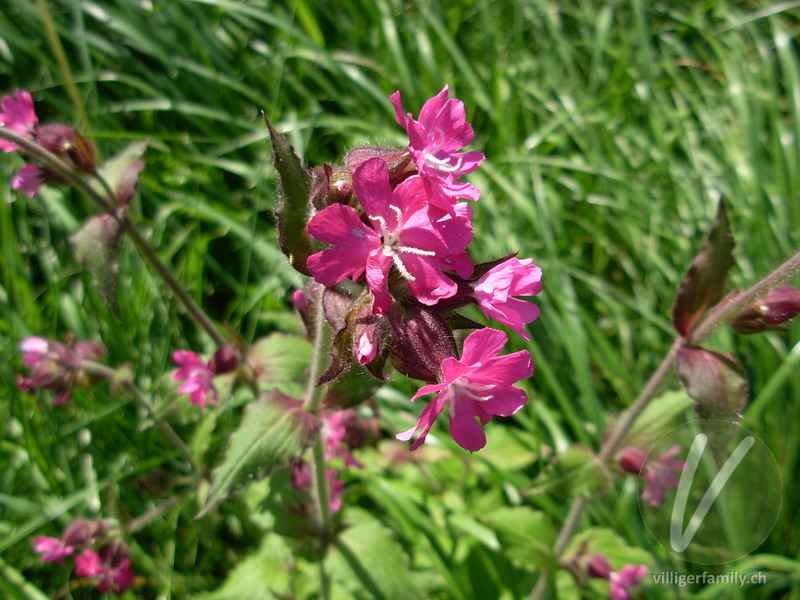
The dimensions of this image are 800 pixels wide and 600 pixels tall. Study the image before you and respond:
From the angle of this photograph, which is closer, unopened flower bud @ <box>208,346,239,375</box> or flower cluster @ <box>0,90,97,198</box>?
flower cluster @ <box>0,90,97,198</box>

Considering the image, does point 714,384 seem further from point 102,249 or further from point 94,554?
point 94,554

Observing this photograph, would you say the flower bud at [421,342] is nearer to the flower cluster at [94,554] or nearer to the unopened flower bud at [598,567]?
the unopened flower bud at [598,567]

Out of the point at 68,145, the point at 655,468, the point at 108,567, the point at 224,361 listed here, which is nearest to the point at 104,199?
the point at 68,145

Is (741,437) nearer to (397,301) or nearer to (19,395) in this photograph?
(397,301)

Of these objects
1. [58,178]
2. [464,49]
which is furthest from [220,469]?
[464,49]

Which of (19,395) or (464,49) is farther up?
(464,49)

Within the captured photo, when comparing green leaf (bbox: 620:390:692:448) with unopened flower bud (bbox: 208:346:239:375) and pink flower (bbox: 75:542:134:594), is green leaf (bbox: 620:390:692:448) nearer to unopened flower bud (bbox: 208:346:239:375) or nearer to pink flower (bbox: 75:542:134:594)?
unopened flower bud (bbox: 208:346:239:375)

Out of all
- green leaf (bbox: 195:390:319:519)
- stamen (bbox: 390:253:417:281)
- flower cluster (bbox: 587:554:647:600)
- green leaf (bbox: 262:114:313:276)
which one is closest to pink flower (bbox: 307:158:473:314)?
stamen (bbox: 390:253:417:281)

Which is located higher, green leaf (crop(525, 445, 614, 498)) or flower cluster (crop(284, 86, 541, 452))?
flower cluster (crop(284, 86, 541, 452))
